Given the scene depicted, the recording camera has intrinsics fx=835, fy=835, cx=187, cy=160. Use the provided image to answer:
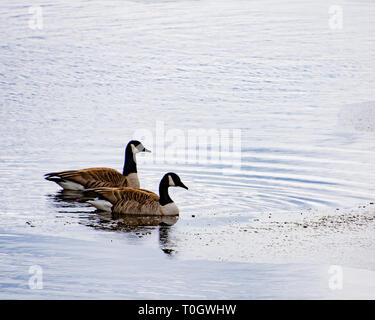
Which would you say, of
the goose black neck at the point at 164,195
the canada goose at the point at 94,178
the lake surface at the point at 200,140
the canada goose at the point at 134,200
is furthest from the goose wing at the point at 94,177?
the goose black neck at the point at 164,195

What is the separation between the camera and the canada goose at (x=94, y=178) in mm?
15484

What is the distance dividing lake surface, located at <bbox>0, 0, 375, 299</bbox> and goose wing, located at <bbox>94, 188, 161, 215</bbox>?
359mm

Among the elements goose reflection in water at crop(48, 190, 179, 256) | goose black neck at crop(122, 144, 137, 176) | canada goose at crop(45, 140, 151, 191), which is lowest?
goose reflection in water at crop(48, 190, 179, 256)

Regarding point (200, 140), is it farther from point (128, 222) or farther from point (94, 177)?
point (128, 222)

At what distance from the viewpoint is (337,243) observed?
11391 mm

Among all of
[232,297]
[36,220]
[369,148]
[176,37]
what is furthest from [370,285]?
[176,37]

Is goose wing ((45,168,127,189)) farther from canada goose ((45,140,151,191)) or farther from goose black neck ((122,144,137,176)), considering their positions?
goose black neck ((122,144,137,176))

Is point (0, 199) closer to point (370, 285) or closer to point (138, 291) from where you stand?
point (138, 291)

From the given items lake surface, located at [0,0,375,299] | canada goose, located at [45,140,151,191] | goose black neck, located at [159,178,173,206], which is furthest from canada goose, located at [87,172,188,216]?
canada goose, located at [45,140,151,191]

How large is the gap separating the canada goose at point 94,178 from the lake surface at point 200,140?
12.3 inches

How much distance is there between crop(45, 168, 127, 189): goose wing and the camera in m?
15.5

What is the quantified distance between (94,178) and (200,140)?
3982 millimetres

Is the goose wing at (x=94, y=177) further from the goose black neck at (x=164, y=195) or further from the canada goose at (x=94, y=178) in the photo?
the goose black neck at (x=164, y=195)

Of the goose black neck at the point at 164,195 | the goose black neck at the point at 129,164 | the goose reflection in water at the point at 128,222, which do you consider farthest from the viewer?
the goose black neck at the point at 129,164
